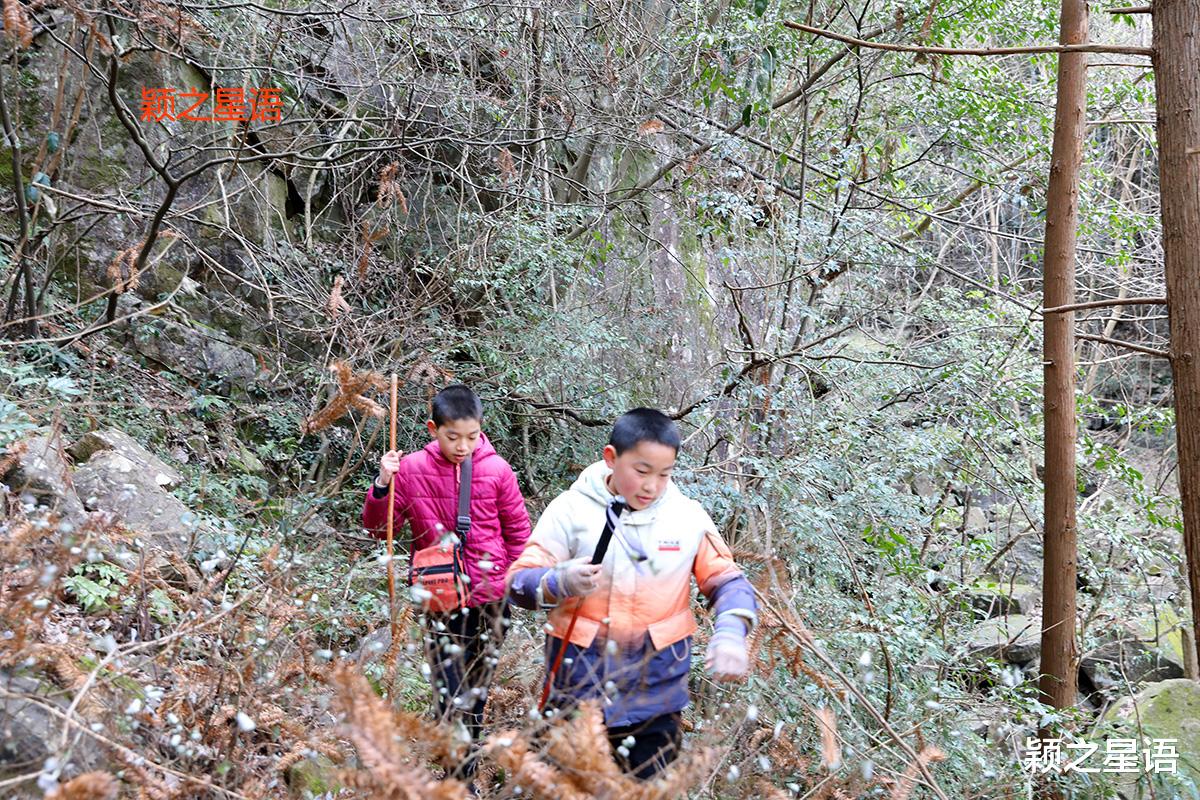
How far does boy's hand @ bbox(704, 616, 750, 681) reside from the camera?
250cm

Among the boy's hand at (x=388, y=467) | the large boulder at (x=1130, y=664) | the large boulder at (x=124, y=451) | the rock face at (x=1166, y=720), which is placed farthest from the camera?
the large boulder at (x=1130, y=664)

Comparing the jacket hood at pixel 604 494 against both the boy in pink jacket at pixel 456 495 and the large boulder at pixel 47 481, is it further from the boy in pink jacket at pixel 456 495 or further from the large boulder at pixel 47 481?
the large boulder at pixel 47 481

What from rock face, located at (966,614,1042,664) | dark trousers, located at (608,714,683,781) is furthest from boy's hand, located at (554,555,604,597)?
rock face, located at (966,614,1042,664)

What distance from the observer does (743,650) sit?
8.34 feet

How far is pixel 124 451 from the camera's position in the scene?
5.27 m

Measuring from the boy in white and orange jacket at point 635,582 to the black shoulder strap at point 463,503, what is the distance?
100 centimetres

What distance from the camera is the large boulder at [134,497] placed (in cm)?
452

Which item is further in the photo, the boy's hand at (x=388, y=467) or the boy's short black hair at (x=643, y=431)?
the boy's hand at (x=388, y=467)

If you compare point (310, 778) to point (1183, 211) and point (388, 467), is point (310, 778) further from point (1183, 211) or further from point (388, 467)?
point (1183, 211)

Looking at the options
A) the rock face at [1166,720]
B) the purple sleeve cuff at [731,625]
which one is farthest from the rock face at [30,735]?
the rock face at [1166,720]

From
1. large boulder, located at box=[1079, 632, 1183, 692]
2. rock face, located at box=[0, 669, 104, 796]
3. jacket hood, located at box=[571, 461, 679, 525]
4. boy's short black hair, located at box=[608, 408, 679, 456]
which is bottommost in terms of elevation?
large boulder, located at box=[1079, 632, 1183, 692]

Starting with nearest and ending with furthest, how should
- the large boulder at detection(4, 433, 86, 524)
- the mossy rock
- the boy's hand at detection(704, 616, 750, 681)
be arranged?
the boy's hand at detection(704, 616, 750, 681) < the mossy rock < the large boulder at detection(4, 433, 86, 524)

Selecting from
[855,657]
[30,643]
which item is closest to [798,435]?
[855,657]

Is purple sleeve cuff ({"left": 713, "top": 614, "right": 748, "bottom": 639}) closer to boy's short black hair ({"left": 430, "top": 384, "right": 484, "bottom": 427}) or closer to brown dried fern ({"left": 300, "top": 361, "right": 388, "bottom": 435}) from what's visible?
boy's short black hair ({"left": 430, "top": 384, "right": 484, "bottom": 427})
